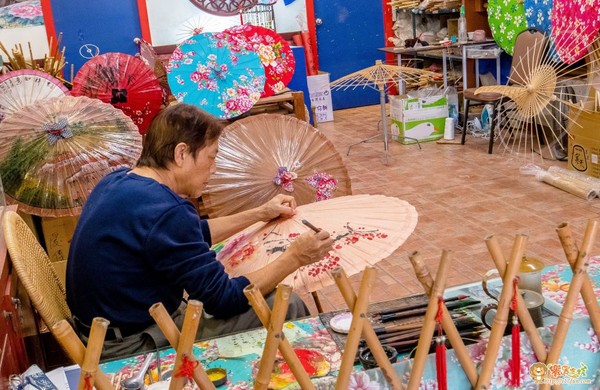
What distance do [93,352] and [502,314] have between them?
0.76 meters

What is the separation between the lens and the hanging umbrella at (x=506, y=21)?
19.5 feet

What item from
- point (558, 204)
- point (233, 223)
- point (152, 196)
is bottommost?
point (558, 204)

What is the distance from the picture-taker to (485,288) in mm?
1692

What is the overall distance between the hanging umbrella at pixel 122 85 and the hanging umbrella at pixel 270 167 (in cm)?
148

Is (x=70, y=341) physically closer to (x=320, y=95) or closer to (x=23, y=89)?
(x=23, y=89)

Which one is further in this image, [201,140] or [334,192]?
[334,192]

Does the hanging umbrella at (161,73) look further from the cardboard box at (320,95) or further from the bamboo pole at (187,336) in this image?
the bamboo pole at (187,336)

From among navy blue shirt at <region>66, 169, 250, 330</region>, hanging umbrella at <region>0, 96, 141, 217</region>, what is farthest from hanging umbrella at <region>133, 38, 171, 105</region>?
navy blue shirt at <region>66, 169, 250, 330</region>

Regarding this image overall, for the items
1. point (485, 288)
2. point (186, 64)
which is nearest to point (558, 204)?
point (186, 64)

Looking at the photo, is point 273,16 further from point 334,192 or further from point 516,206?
point 334,192

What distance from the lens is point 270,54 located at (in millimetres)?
4766

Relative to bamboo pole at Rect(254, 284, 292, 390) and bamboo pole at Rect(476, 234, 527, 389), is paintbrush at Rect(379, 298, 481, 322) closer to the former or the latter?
bamboo pole at Rect(476, 234, 527, 389)

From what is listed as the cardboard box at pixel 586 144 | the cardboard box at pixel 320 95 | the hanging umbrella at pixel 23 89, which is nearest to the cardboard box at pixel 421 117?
the cardboard box at pixel 320 95

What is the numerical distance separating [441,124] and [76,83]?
12.2 feet
